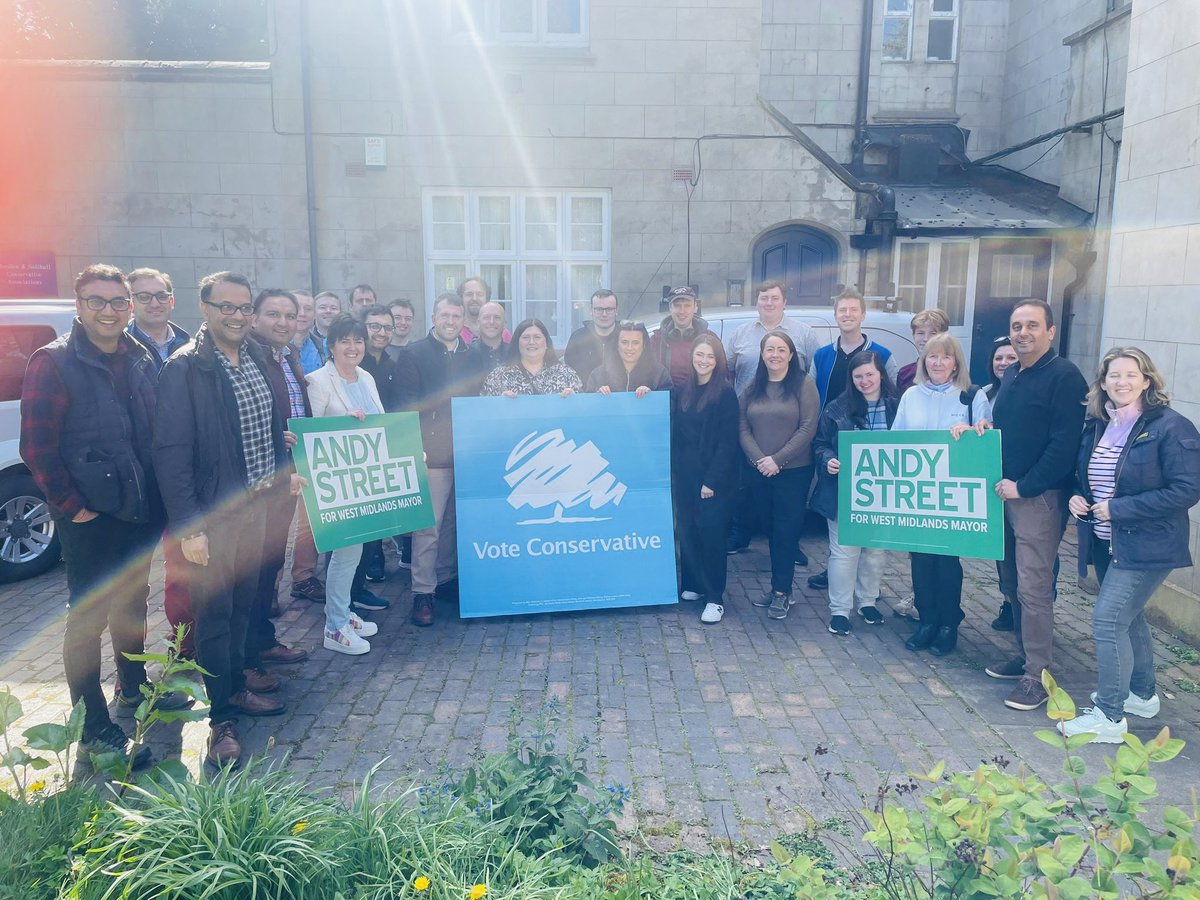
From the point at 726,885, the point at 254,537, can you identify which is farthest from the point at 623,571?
the point at 726,885

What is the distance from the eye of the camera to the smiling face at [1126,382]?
404 centimetres

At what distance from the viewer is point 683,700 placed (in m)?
4.60

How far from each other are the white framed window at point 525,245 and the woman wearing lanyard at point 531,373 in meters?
5.44

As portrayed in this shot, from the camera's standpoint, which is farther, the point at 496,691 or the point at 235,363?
the point at 496,691

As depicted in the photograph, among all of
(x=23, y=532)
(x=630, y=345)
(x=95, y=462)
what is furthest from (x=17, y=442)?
(x=630, y=345)

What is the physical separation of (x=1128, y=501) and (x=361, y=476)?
422 cm

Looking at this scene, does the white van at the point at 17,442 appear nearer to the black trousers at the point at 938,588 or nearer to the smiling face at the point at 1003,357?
the black trousers at the point at 938,588

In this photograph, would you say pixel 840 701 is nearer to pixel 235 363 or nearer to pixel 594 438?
pixel 594 438

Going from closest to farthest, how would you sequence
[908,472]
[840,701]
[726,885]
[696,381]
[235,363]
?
[726,885]
[235,363]
[840,701]
[908,472]
[696,381]

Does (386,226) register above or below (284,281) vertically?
above

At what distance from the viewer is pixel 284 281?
1093 cm

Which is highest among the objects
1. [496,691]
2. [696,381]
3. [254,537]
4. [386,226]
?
[386,226]

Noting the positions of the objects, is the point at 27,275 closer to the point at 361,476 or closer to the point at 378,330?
the point at 378,330

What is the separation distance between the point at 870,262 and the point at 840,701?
27.7 ft
